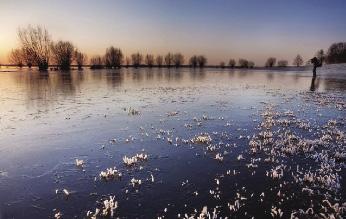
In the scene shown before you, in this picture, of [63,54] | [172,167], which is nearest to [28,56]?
[63,54]

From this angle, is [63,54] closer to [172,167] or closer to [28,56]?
[28,56]

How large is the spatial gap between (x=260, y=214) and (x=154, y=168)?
14.9ft

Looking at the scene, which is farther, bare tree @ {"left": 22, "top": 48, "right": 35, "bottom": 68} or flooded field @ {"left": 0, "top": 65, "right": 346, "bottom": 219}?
bare tree @ {"left": 22, "top": 48, "right": 35, "bottom": 68}

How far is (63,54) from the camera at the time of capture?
15250 cm

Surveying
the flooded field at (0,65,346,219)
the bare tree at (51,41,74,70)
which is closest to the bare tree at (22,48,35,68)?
the bare tree at (51,41,74,70)

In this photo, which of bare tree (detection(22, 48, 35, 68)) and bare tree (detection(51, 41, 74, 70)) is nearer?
bare tree (detection(22, 48, 35, 68))

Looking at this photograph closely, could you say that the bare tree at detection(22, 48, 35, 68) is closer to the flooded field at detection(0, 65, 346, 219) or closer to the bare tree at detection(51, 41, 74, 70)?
the bare tree at detection(51, 41, 74, 70)

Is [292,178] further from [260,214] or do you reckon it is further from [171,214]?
[171,214]

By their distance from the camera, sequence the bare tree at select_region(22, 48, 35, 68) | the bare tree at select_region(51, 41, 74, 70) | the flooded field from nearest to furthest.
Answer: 1. the flooded field
2. the bare tree at select_region(22, 48, 35, 68)
3. the bare tree at select_region(51, 41, 74, 70)

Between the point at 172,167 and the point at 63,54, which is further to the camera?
the point at 63,54

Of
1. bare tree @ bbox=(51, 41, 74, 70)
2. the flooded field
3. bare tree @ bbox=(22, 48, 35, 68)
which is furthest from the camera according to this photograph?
bare tree @ bbox=(51, 41, 74, 70)

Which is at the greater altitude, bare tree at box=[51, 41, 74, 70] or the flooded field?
bare tree at box=[51, 41, 74, 70]

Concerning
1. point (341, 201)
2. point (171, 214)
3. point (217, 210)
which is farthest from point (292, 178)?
point (171, 214)

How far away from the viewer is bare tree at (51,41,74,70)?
151 m
